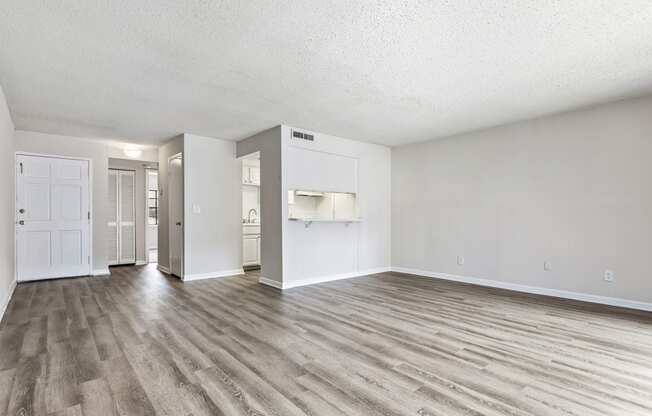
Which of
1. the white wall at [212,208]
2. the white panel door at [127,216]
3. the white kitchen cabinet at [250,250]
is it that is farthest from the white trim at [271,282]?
the white panel door at [127,216]

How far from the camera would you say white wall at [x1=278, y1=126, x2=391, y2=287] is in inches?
204

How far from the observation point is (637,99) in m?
3.98

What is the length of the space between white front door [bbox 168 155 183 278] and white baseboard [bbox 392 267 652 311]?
4.20m

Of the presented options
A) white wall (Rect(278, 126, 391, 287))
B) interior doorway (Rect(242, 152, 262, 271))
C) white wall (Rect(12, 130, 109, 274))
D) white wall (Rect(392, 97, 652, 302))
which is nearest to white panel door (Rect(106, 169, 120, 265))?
white wall (Rect(12, 130, 109, 274))

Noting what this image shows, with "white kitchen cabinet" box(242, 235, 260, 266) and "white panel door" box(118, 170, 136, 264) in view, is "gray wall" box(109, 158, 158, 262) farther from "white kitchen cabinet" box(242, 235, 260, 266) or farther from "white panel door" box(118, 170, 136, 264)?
"white kitchen cabinet" box(242, 235, 260, 266)

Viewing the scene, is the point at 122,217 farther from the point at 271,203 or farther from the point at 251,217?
the point at 271,203

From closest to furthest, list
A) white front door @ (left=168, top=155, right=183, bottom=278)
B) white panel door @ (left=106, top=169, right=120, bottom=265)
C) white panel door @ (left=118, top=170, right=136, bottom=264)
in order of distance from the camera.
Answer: white front door @ (left=168, top=155, right=183, bottom=278) → white panel door @ (left=106, top=169, right=120, bottom=265) → white panel door @ (left=118, top=170, right=136, bottom=264)

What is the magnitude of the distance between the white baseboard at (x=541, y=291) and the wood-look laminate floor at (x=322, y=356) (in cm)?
27

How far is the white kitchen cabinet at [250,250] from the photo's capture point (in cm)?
705

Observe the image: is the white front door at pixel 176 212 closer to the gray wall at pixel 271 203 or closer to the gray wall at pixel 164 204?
the gray wall at pixel 164 204

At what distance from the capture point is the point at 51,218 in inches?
226

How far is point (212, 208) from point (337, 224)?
2239 millimetres

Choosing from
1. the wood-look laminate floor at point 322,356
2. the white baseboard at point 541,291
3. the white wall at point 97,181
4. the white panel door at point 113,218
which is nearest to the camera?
the wood-look laminate floor at point 322,356

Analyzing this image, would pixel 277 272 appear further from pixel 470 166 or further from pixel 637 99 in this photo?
pixel 637 99
